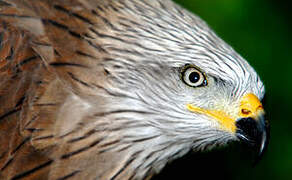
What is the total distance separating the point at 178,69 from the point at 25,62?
0.58 metres

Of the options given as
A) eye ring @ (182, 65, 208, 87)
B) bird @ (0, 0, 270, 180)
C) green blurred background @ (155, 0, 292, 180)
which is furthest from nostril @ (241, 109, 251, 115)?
green blurred background @ (155, 0, 292, 180)

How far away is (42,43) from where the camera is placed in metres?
1.58

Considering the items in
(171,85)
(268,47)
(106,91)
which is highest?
(268,47)

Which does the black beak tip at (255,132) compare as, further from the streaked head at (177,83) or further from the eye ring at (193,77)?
the eye ring at (193,77)

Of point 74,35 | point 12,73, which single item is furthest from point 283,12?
point 12,73

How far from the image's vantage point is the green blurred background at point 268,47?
2.83 metres

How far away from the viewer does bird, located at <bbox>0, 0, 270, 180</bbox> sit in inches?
60.2

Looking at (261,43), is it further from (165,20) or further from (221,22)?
(165,20)

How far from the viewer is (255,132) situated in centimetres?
155

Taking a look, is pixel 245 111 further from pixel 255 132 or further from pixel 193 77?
pixel 193 77

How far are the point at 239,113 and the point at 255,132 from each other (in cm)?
10

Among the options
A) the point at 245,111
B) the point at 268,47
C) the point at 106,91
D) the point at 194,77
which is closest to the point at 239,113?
the point at 245,111

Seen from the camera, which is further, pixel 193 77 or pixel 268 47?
pixel 268 47

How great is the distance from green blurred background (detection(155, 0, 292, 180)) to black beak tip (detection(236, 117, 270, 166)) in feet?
4.08
